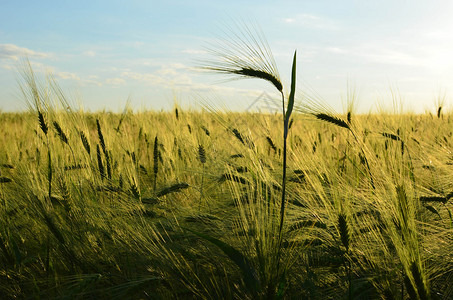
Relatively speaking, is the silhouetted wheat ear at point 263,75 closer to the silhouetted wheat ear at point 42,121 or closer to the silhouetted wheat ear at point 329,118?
the silhouetted wheat ear at point 329,118

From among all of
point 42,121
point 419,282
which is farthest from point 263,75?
point 42,121

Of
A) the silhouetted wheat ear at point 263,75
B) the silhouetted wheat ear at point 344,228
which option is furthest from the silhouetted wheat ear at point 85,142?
the silhouetted wheat ear at point 344,228

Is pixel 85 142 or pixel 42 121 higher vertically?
pixel 42 121

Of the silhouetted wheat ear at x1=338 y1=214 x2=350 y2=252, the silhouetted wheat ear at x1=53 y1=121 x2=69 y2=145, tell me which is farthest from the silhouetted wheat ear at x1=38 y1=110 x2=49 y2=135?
the silhouetted wheat ear at x1=338 y1=214 x2=350 y2=252

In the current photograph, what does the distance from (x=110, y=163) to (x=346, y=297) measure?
1.59 m

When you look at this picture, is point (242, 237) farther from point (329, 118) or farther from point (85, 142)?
point (85, 142)

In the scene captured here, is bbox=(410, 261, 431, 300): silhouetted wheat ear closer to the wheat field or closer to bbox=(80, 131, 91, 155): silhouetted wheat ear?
the wheat field

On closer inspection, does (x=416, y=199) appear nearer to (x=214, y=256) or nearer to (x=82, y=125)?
(x=214, y=256)

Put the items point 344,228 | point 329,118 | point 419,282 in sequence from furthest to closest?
point 329,118 → point 344,228 → point 419,282

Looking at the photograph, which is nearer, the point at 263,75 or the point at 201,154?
the point at 263,75

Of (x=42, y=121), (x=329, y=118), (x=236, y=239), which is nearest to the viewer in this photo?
(x=236, y=239)

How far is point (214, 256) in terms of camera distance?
1.46m

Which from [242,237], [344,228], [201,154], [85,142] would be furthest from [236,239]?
[85,142]

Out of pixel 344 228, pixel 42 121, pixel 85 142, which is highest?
pixel 42 121
